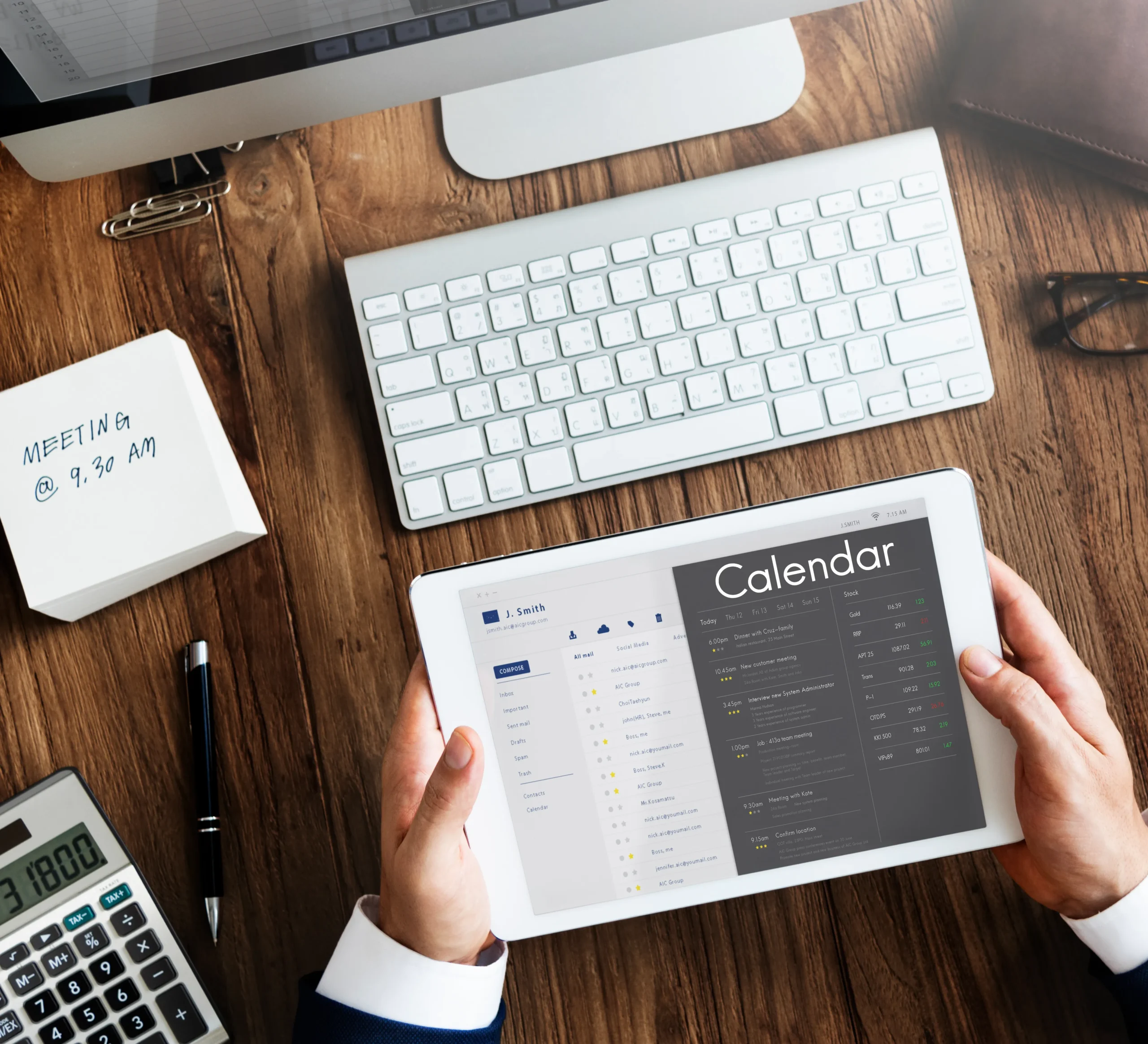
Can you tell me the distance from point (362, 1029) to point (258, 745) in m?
0.23

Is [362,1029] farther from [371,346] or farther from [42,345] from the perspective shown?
[42,345]

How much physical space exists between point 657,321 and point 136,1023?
0.65 meters

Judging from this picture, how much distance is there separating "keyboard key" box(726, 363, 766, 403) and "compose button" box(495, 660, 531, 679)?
0.86 ft

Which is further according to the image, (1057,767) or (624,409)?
(624,409)

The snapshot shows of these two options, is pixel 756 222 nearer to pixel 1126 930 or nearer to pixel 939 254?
pixel 939 254

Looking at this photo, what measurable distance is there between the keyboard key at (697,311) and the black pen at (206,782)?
1.52 ft

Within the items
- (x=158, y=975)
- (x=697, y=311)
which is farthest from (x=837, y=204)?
(x=158, y=975)

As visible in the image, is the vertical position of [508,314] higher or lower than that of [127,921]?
higher

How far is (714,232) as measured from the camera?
670 mm

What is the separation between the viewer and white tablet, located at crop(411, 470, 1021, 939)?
0.57m

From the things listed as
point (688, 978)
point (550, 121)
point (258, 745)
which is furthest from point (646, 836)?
point (550, 121)

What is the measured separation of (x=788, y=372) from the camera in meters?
0.66

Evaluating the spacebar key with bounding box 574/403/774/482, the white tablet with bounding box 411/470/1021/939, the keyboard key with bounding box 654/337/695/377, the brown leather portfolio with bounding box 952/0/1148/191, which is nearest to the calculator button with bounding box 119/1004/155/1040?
the white tablet with bounding box 411/470/1021/939

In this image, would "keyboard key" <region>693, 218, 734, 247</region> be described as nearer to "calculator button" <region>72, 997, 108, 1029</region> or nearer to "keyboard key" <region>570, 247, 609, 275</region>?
"keyboard key" <region>570, 247, 609, 275</region>
